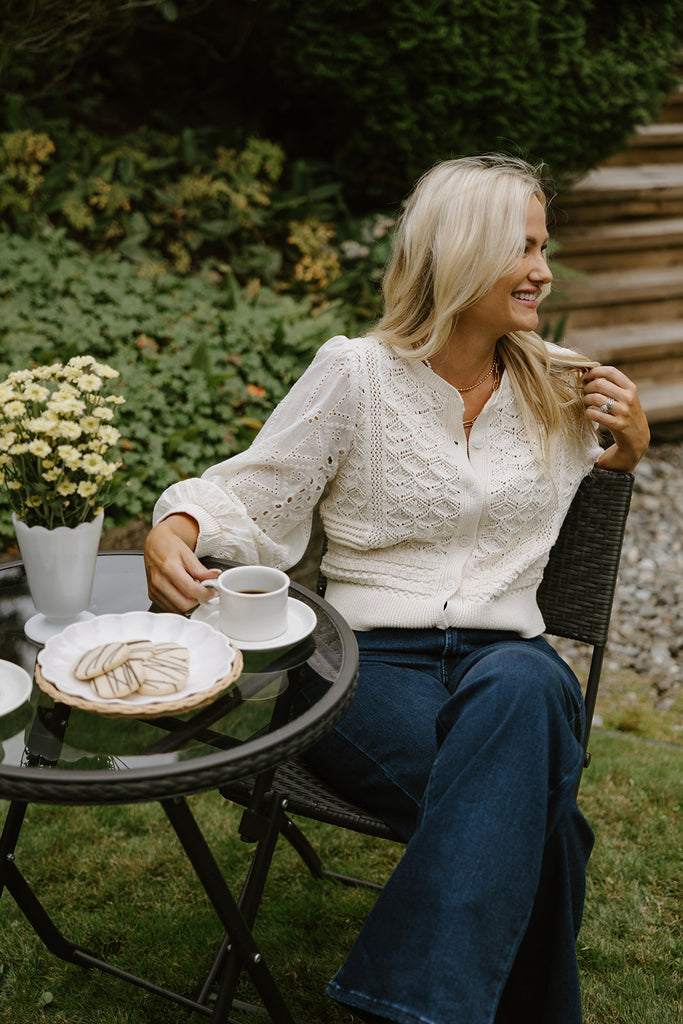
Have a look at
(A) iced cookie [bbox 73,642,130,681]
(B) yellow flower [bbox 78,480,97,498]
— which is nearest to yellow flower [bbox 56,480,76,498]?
(B) yellow flower [bbox 78,480,97,498]

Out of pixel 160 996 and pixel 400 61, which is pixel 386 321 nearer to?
pixel 160 996

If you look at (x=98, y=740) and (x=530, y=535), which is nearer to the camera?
(x=98, y=740)

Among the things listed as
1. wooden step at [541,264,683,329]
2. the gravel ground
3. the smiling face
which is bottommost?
the gravel ground

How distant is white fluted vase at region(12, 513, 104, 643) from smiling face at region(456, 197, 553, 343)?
91cm

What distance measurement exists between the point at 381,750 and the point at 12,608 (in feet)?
2.44

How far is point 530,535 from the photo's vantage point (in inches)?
84.4

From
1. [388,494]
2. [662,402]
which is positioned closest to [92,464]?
[388,494]

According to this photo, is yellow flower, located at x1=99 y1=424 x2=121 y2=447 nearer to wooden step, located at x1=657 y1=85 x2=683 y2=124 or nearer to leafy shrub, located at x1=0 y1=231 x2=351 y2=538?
leafy shrub, located at x1=0 y1=231 x2=351 y2=538

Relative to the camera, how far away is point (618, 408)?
2.07 m

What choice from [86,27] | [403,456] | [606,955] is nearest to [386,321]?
[403,456]

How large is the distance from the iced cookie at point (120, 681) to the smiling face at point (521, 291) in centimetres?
106

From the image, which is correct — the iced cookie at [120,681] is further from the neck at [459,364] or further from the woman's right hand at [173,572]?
the neck at [459,364]

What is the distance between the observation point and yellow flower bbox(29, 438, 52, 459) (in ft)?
4.98

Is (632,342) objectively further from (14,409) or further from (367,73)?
(14,409)
